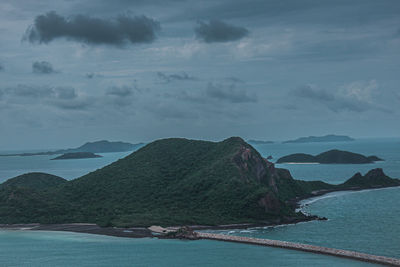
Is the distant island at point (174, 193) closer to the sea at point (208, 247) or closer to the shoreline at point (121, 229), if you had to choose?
the shoreline at point (121, 229)

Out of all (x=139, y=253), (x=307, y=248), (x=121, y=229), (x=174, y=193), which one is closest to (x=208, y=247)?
(x=139, y=253)

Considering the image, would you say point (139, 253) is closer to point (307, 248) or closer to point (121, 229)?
point (121, 229)

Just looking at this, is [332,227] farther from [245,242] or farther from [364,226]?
[245,242]

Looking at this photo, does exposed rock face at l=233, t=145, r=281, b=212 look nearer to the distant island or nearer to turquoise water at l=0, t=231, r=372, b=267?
the distant island

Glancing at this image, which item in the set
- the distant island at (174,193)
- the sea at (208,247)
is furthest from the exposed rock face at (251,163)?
the sea at (208,247)

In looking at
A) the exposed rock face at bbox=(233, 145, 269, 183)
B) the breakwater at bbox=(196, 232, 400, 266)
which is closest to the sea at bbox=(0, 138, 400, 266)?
the breakwater at bbox=(196, 232, 400, 266)

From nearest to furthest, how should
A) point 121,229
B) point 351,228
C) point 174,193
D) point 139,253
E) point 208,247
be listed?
point 139,253 → point 208,247 → point 351,228 → point 121,229 → point 174,193
